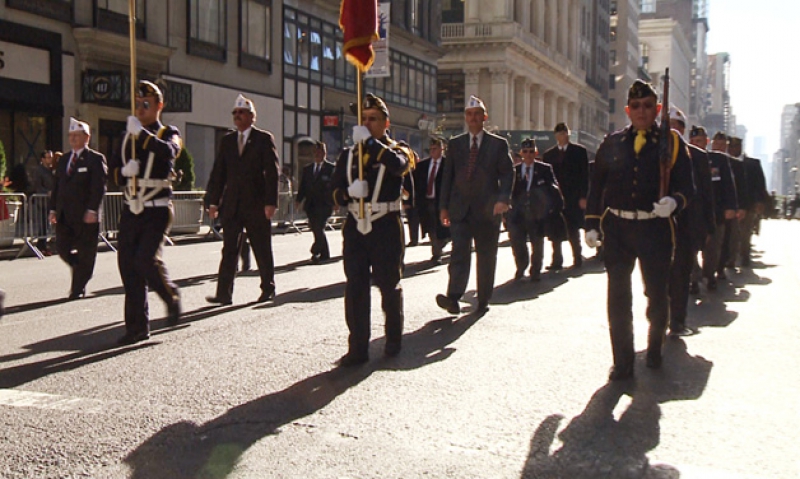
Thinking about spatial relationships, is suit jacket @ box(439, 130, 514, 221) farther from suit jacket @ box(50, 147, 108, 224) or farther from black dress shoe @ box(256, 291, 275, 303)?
suit jacket @ box(50, 147, 108, 224)

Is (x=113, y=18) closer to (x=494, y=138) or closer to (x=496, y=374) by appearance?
(x=494, y=138)

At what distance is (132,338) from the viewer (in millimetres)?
7188

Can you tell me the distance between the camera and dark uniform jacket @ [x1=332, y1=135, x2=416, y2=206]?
663cm

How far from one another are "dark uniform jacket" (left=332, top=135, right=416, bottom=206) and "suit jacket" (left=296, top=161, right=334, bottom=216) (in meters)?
8.14

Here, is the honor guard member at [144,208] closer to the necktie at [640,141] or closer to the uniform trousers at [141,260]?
the uniform trousers at [141,260]

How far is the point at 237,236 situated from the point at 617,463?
567 cm

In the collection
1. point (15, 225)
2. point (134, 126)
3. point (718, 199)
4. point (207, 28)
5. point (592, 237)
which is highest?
point (207, 28)

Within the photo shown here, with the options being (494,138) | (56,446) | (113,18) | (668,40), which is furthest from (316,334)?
(668,40)

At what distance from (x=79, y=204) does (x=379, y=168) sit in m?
4.63

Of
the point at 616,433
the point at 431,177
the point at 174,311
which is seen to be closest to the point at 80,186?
the point at 174,311

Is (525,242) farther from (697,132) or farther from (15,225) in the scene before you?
(15,225)

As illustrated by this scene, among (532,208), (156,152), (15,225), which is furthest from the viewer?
(15,225)

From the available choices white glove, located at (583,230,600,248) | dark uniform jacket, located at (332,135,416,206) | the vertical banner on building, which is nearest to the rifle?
white glove, located at (583,230,600,248)

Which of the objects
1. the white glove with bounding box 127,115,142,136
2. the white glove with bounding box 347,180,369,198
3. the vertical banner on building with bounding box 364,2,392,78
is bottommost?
the white glove with bounding box 347,180,369,198
